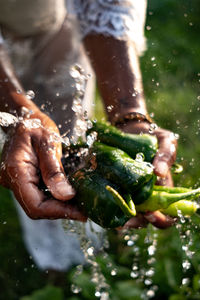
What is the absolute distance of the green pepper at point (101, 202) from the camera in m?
1.07

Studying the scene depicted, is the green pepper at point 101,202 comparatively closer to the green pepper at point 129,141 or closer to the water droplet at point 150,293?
the green pepper at point 129,141

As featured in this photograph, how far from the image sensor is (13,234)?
2354mm

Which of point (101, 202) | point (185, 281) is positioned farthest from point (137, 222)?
point (185, 281)

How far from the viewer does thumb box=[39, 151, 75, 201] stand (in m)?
1.12

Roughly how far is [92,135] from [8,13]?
2.86 feet

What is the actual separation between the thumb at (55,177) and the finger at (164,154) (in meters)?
0.28

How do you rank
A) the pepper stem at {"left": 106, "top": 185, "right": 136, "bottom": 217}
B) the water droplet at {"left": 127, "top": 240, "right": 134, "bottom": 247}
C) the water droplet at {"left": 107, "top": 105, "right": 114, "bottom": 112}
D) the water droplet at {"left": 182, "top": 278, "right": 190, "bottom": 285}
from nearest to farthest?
the pepper stem at {"left": 106, "top": 185, "right": 136, "bottom": 217}, the water droplet at {"left": 107, "top": 105, "right": 114, "bottom": 112}, the water droplet at {"left": 182, "top": 278, "right": 190, "bottom": 285}, the water droplet at {"left": 127, "top": 240, "right": 134, "bottom": 247}

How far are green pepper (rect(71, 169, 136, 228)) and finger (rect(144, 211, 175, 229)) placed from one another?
0.19m

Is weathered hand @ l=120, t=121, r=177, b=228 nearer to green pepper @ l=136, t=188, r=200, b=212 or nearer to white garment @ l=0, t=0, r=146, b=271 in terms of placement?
green pepper @ l=136, t=188, r=200, b=212

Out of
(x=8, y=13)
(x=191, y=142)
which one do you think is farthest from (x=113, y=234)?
(x=8, y=13)

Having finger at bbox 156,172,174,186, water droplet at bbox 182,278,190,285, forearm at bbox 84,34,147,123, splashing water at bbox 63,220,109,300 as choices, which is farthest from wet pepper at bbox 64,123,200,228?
water droplet at bbox 182,278,190,285

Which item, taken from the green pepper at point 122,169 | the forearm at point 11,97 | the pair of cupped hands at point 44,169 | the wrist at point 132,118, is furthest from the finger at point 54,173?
the wrist at point 132,118

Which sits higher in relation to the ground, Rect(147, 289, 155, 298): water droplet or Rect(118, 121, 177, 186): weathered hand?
Rect(118, 121, 177, 186): weathered hand

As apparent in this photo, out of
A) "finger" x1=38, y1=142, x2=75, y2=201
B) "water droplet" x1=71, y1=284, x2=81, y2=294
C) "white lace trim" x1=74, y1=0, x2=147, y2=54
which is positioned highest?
"white lace trim" x1=74, y1=0, x2=147, y2=54
